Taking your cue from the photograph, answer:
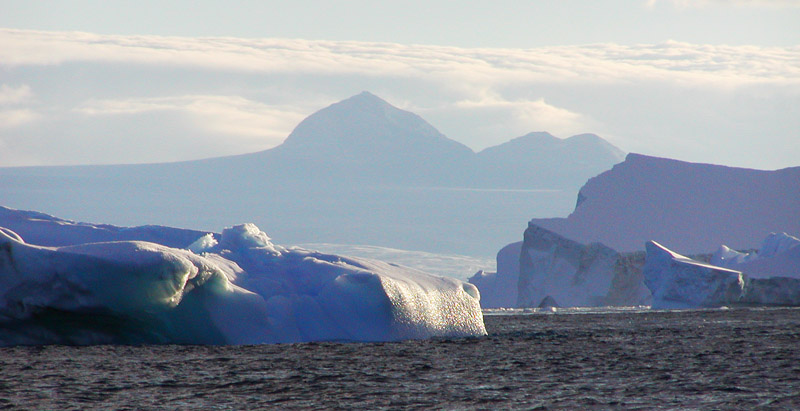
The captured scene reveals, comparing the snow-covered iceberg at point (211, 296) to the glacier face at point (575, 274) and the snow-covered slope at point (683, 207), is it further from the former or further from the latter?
the snow-covered slope at point (683, 207)

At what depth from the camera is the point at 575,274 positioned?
2158 centimetres

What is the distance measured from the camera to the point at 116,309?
841cm

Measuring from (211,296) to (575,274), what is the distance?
14.1 metres

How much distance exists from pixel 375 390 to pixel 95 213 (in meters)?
64.4

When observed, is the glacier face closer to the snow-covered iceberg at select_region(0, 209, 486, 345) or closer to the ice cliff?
the ice cliff

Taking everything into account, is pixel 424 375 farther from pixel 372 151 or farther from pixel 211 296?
pixel 372 151

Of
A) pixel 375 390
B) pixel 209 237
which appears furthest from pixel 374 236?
pixel 375 390

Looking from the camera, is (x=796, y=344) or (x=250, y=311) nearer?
(x=250, y=311)

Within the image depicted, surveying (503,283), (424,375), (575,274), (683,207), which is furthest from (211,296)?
(503,283)

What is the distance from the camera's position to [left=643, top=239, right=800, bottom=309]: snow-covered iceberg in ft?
55.3

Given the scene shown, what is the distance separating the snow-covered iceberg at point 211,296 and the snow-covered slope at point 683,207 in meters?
12.9

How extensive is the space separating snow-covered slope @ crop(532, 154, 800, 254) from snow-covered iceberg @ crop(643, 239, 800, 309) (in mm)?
4345

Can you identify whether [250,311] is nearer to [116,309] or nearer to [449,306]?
[116,309]

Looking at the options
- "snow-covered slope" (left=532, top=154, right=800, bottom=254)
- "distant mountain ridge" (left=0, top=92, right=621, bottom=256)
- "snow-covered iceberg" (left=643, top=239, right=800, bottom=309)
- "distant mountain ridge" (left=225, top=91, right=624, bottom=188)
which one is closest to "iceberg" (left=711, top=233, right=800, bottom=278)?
"snow-covered iceberg" (left=643, top=239, right=800, bottom=309)
